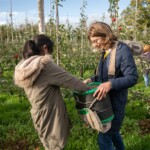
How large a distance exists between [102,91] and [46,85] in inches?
21.0

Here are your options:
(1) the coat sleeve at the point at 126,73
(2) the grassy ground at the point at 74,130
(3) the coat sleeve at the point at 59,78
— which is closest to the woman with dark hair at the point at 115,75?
(1) the coat sleeve at the point at 126,73

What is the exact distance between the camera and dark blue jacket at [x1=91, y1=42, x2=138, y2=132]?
3.06 m

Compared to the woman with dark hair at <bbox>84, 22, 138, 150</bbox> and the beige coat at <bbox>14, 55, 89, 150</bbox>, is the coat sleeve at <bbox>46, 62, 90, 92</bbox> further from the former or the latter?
the woman with dark hair at <bbox>84, 22, 138, 150</bbox>

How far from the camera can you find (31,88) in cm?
309

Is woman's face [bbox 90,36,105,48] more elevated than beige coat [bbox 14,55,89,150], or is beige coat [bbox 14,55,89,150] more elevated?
woman's face [bbox 90,36,105,48]

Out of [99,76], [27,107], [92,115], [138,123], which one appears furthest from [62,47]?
[92,115]

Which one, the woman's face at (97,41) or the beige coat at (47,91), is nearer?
the beige coat at (47,91)

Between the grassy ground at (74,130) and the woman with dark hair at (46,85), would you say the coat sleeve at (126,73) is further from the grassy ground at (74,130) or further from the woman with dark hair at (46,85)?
the grassy ground at (74,130)

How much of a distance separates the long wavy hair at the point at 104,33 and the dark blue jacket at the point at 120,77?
3.7 inches

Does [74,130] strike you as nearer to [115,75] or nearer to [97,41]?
[115,75]

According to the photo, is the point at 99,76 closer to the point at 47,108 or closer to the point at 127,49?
the point at 127,49

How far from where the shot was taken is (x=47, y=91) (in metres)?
3.06

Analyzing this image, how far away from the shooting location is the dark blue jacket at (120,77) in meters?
3.06

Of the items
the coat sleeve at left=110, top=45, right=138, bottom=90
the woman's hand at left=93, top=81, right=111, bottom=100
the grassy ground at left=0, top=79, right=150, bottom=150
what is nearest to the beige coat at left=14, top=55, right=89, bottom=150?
the woman's hand at left=93, top=81, right=111, bottom=100
